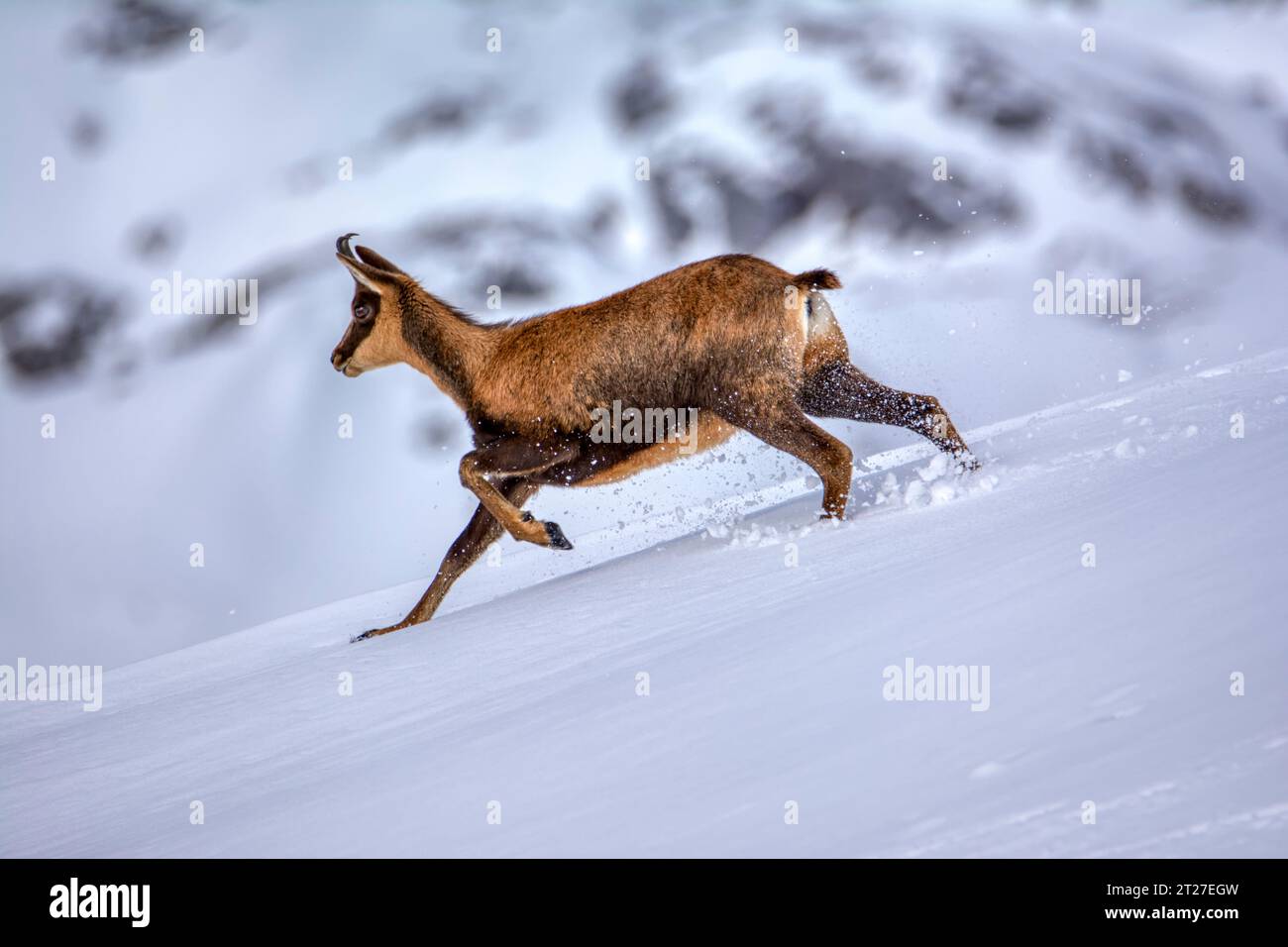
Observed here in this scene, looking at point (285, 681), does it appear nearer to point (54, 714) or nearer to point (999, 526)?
point (54, 714)

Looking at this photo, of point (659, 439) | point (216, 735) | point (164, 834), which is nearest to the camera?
point (164, 834)

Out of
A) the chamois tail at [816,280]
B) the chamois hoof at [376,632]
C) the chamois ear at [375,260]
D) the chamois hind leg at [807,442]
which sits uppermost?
the chamois ear at [375,260]

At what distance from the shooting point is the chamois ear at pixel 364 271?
6.93 metres

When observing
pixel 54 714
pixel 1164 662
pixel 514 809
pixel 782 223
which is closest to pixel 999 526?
pixel 1164 662

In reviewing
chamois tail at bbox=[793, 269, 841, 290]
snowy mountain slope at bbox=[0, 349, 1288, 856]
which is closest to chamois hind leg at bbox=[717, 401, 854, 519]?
snowy mountain slope at bbox=[0, 349, 1288, 856]

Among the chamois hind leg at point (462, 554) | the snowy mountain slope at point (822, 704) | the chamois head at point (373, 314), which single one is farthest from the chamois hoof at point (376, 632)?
the chamois head at point (373, 314)

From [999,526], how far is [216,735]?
305cm

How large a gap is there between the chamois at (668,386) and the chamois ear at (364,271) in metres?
0.73

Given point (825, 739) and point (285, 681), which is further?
point (285, 681)

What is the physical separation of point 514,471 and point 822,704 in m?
3.30

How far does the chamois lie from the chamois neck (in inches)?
1.4

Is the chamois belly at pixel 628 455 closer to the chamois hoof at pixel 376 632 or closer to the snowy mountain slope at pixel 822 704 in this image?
the snowy mountain slope at pixel 822 704

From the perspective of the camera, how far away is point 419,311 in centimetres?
698

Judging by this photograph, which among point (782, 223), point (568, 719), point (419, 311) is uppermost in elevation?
point (782, 223)
